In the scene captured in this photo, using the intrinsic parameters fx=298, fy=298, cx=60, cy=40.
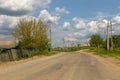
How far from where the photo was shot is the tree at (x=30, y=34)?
5975 centimetres

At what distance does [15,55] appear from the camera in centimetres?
4766

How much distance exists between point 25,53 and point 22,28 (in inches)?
311

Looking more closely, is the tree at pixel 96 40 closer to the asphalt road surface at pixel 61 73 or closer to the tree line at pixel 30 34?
the tree line at pixel 30 34

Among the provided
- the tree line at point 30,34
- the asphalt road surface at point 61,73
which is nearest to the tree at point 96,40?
the tree line at point 30,34

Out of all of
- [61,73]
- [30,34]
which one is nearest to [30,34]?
[30,34]

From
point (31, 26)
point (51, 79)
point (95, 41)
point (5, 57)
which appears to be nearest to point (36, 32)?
point (31, 26)

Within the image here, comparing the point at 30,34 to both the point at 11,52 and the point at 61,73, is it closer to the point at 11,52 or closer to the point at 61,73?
the point at 11,52

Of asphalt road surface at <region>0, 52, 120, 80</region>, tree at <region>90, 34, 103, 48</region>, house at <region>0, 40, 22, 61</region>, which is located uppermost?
tree at <region>90, 34, 103, 48</region>

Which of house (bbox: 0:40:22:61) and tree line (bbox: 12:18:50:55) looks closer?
house (bbox: 0:40:22:61)

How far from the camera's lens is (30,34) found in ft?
201

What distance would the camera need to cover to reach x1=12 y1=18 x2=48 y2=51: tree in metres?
59.8

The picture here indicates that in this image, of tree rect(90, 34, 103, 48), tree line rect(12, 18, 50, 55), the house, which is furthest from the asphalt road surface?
tree rect(90, 34, 103, 48)

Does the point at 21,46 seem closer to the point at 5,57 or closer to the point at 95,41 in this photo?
the point at 5,57

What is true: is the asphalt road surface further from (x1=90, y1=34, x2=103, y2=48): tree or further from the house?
(x1=90, y1=34, x2=103, y2=48): tree
